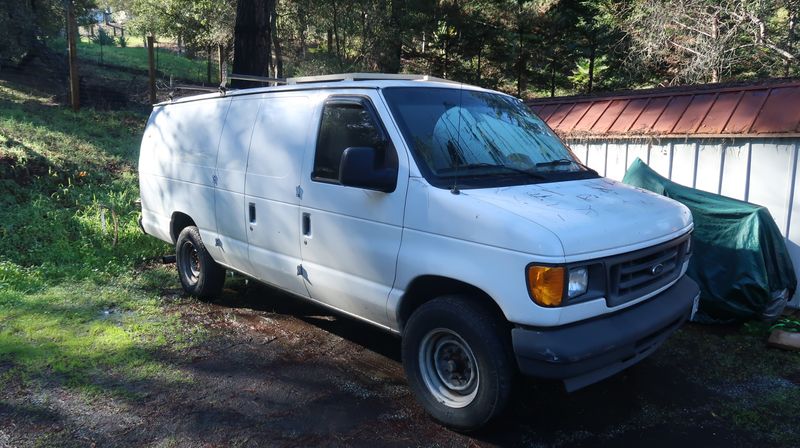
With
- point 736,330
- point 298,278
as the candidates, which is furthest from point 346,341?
point 736,330

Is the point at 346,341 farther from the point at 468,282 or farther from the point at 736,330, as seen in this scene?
the point at 736,330

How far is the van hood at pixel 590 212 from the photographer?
10.5ft

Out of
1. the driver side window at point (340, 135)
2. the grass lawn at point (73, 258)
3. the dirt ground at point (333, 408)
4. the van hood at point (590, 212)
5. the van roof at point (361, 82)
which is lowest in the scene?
the dirt ground at point (333, 408)

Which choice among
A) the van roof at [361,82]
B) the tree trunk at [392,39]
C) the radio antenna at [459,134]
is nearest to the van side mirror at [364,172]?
the radio antenna at [459,134]

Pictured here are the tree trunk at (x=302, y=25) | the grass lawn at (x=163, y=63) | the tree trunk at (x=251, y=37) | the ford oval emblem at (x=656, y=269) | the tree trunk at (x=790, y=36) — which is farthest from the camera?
the grass lawn at (x=163, y=63)

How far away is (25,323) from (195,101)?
2.63 metres

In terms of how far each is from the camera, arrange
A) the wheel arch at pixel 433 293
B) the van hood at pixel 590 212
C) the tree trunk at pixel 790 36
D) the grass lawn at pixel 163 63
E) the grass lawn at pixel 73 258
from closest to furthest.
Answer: the van hood at pixel 590 212
the wheel arch at pixel 433 293
the grass lawn at pixel 73 258
the tree trunk at pixel 790 36
the grass lawn at pixel 163 63

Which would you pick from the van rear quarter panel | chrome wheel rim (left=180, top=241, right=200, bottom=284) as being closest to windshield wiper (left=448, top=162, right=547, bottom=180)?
the van rear quarter panel

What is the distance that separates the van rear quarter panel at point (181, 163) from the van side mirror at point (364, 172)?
7.44 feet

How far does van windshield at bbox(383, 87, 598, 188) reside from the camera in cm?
386

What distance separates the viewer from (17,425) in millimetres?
3670

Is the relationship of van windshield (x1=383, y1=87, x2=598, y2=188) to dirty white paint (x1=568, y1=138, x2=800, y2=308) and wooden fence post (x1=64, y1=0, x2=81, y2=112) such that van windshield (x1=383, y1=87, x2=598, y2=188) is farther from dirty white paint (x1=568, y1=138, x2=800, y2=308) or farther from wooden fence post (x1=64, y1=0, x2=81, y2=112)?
wooden fence post (x1=64, y1=0, x2=81, y2=112)

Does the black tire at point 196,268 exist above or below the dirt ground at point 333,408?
above

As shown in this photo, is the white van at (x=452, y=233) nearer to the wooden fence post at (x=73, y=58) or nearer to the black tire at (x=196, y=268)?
the black tire at (x=196, y=268)
